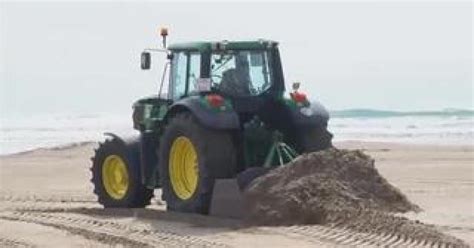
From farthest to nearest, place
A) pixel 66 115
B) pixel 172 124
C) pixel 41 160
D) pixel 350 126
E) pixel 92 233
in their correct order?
pixel 66 115 < pixel 350 126 < pixel 41 160 < pixel 172 124 < pixel 92 233

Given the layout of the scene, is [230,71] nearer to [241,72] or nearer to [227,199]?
[241,72]

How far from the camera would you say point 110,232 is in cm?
1052

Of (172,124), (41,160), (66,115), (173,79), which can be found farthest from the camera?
(66,115)

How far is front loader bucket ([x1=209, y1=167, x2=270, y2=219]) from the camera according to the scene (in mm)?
10930

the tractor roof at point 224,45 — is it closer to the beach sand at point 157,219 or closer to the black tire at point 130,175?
the black tire at point 130,175

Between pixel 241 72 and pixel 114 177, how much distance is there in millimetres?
2467

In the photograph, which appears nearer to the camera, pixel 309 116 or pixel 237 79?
pixel 309 116

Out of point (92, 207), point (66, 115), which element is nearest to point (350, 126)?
point (66, 115)

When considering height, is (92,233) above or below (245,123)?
below

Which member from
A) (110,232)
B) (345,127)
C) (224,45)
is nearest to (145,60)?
(224,45)

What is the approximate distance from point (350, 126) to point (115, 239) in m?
33.3

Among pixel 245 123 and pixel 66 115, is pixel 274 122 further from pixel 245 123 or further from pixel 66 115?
pixel 66 115

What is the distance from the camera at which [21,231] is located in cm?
1073

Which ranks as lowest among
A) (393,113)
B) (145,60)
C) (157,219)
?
(393,113)
